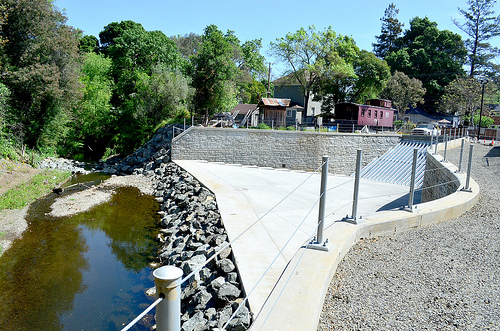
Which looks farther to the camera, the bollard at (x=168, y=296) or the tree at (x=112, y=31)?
the tree at (x=112, y=31)

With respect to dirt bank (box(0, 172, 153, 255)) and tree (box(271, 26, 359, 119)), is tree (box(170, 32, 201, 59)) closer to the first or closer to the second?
tree (box(271, 26, 359, 119))

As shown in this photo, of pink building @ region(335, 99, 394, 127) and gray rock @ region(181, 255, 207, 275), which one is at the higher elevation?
pink building @ region(335, 99, 394, 127)

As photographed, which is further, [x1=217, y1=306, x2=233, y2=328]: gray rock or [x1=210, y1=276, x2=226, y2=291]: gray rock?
Answer: [x1=210, y1=276, x2=226, y2=291]: gray rock

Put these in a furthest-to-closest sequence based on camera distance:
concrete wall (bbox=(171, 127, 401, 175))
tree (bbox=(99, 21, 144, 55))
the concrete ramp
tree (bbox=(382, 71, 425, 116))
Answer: tree (bbox=(99, 21, 144, 55))
tree (bbox=(382, 71, 425, 116))
concrete wall (bbox=(171, 127, 401, 175))
the concrete ramp

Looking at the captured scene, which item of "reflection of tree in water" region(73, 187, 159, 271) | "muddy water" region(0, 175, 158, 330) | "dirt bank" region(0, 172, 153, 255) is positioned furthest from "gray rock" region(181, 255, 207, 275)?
"dirt bank" region(0, 172, 153, 255)

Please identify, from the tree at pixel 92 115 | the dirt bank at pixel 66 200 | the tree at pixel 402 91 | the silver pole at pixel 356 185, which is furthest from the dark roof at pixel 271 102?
the silver pole at pixel 356 185

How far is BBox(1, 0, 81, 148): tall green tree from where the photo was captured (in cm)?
2120

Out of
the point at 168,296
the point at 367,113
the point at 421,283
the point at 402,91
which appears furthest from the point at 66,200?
the point at 402,91

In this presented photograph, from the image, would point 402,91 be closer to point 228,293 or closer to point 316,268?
point 228,293

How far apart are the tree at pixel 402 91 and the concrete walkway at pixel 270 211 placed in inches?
1176

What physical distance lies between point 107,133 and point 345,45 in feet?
79.8

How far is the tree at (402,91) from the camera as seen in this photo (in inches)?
1821

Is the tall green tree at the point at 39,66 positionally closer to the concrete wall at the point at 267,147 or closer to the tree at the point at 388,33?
the concrete wall at the point at 267,147

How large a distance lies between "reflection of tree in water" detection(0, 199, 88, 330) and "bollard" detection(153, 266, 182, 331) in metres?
5.98
